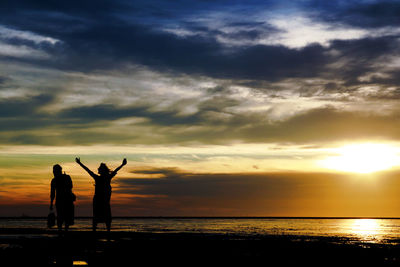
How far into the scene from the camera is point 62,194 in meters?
20.5

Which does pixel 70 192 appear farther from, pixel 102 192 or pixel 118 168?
pixel 118 168

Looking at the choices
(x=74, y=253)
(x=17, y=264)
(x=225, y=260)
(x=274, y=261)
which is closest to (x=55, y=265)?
(x=17, y=264)

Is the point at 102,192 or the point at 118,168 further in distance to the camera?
the point at 102,192

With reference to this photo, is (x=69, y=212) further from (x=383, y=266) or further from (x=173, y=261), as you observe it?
(x=383, y=266)

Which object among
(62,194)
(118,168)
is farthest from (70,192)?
(118,168)

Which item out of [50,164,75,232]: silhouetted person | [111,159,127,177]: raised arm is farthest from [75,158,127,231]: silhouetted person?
[50,164,75,232]: silhouetted person

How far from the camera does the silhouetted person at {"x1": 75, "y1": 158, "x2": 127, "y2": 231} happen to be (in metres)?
20.5

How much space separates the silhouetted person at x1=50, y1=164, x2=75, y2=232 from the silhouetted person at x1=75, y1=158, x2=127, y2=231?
103cm

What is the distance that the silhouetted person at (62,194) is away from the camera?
20.4m

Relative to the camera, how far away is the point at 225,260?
15367 mm

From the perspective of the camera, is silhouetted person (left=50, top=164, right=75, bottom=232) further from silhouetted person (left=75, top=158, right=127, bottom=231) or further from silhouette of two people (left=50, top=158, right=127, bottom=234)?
silhouetted person (left=75, top=158, right=127, bottom=231)

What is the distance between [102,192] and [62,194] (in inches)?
63.8

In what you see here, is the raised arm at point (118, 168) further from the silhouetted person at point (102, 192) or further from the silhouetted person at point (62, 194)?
the silhouetted person at point (62, 194)

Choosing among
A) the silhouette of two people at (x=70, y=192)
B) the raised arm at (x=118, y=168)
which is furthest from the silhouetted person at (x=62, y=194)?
the raised arm at (x=118, y=168)
